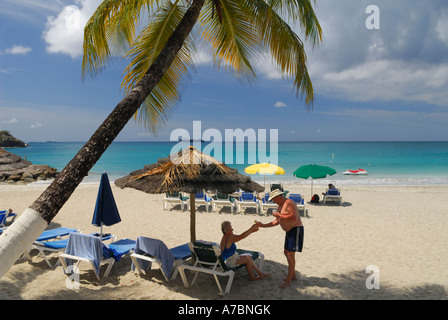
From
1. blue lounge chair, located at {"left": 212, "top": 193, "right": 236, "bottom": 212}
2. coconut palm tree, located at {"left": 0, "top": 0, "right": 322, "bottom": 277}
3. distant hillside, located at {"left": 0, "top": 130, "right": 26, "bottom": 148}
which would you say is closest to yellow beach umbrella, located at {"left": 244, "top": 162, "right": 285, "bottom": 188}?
blue lounge chair, located at {"left": 212, "top": 193, "right": 236, "bottom": 212}

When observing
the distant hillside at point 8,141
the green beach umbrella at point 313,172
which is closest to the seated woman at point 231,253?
the green beach umbrella at point 313,172

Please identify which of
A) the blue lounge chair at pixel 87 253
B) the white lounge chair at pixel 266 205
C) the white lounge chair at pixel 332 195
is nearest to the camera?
the blue lounge chair at pixel 87 253

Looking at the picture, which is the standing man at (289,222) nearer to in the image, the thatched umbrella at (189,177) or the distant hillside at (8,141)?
the thatched umbrella at (189,177)

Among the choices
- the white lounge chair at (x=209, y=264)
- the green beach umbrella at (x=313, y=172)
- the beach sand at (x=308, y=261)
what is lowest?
the beach sand at (x=308, y=261)

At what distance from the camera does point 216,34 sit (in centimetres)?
673

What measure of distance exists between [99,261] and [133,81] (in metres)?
3.49

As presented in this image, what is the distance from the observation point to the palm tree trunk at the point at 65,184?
9.27 feet

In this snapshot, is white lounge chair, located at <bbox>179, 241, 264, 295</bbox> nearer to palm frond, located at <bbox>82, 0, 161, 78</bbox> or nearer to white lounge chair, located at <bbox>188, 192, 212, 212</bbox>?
palm frond, located at <bbox>82, 0, 161, 78</bbox>

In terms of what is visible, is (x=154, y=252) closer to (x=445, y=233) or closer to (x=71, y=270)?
(x=71, y=270)

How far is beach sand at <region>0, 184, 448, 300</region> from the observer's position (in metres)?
4.60

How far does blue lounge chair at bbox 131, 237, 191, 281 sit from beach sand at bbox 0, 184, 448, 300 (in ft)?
0.63

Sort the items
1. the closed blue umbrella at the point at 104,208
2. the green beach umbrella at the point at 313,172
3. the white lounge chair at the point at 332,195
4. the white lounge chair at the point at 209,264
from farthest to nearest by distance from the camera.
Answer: the white lounge chair at the point at 332,195
the green beach umbrella at the point at 313,172
the closed blue umbrella at the point at 104,208
the white lounge chair at the point at 209,264

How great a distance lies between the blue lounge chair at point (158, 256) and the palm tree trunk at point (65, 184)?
195 centimetres
